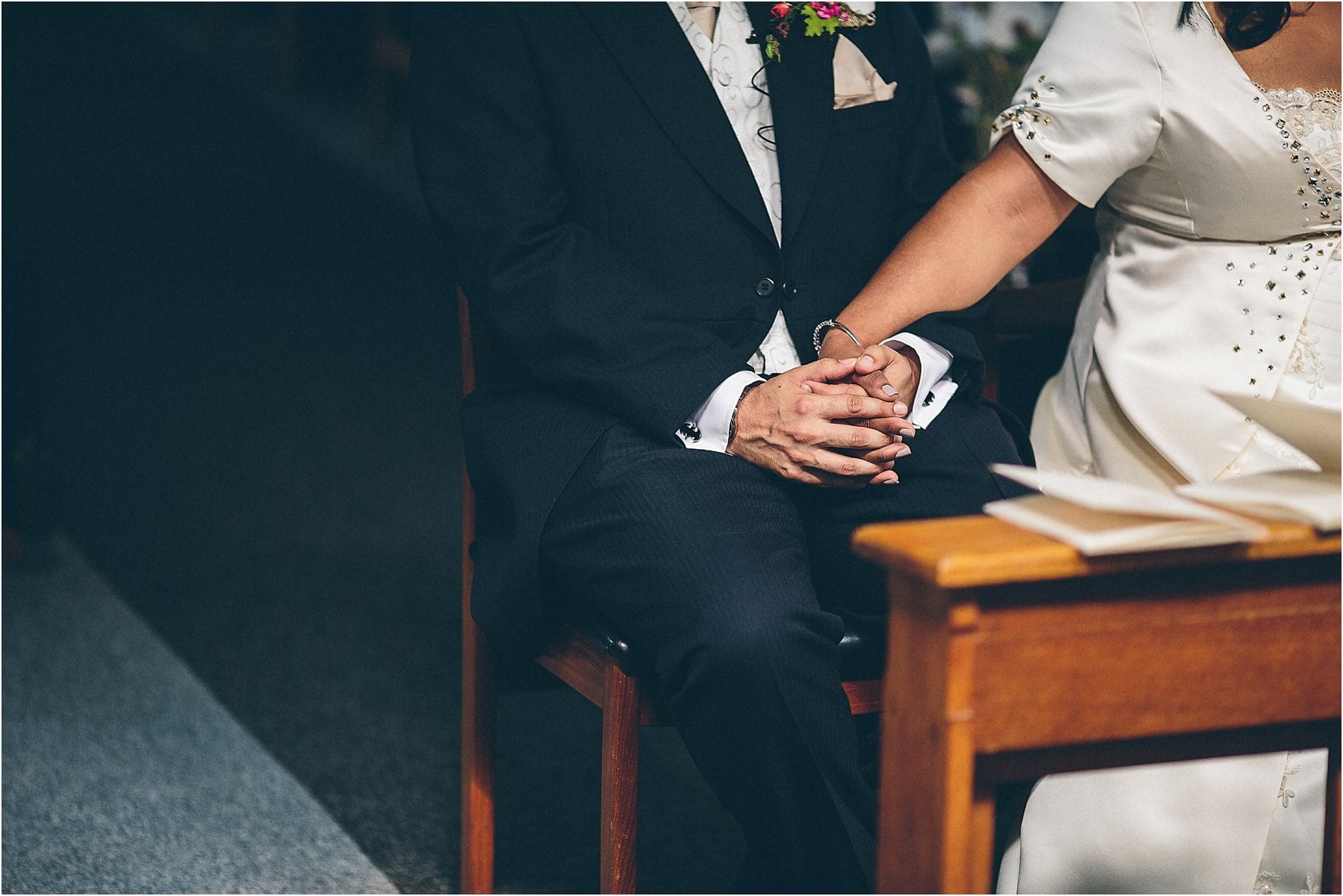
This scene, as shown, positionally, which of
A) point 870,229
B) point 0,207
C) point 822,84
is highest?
point 822,84

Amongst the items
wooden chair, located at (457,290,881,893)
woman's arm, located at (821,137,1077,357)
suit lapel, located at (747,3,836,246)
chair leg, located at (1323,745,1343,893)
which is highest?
suit lapel, located at (747,3,836,246)

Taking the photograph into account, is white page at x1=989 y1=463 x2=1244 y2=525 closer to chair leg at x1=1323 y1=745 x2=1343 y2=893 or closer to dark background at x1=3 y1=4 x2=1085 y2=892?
chair leg at x1=1323 y1=745 x2=1343 y2=893

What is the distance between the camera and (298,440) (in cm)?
390

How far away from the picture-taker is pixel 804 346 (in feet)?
5.17

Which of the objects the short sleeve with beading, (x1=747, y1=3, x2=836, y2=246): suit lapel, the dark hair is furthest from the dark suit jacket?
the dark hair

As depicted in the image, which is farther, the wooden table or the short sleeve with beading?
the short sleeve with beading

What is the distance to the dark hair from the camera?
4.73ft

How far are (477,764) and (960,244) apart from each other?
818 millimetres

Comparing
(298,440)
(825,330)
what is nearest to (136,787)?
(825,330)

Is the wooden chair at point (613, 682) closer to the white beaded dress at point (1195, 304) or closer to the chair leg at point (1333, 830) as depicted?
the white beaded dress at point (1195, 304)

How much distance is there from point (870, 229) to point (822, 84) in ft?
0.57

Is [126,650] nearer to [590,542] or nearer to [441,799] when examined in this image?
[441,799]

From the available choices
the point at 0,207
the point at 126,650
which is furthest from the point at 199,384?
the point at 126,650

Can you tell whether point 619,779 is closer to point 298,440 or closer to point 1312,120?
point 1312,120
